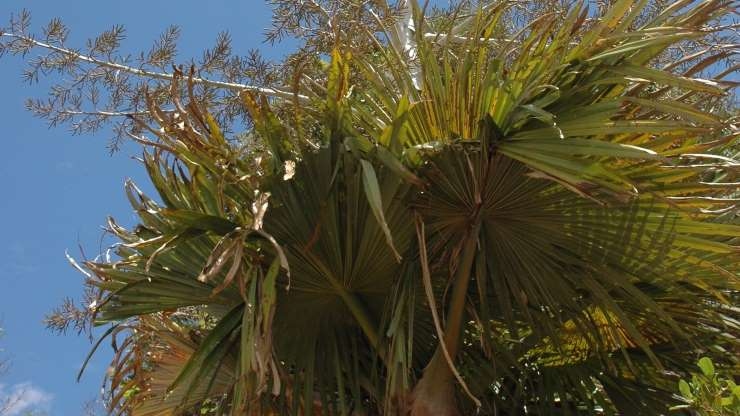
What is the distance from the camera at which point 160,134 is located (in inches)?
137

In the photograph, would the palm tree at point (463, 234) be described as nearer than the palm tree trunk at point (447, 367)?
Yes

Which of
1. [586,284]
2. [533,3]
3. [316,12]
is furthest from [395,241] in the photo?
[533,3]

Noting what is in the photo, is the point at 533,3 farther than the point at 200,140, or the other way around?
the point at 533,3

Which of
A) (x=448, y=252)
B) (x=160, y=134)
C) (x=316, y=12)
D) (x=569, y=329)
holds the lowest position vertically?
(x=569, y=329)

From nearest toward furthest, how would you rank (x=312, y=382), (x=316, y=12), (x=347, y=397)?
1. (x=312, y=382)
2. (x=347, y=397)
3. (x=316, y=12)

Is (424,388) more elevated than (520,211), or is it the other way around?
(520,211)

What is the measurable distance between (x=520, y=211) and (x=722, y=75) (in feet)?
3.10

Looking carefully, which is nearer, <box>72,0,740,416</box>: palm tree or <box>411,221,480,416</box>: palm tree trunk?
<box>72,0,740,416</box>: palm tree

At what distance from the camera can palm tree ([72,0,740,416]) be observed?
3125 millimetres

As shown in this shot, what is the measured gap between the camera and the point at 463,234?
3398mm

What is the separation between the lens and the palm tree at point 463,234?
3.12 metres

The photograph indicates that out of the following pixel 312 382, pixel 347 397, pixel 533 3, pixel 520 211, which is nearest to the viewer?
pixel 520 211

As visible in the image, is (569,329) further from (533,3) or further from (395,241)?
(533,3)

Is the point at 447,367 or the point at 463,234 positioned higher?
the point at 463,234
